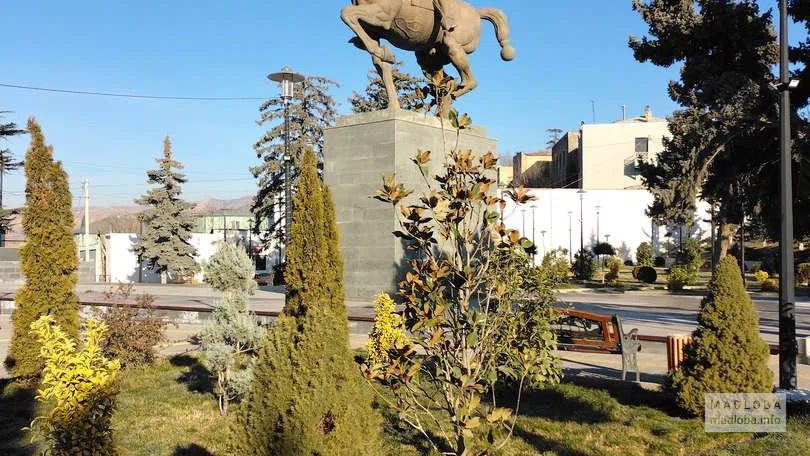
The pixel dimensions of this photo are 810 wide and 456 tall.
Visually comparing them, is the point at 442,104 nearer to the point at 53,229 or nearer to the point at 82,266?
the point at 53,229

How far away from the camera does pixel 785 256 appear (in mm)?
8570

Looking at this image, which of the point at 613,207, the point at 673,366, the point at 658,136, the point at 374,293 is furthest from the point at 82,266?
the point at 658,136

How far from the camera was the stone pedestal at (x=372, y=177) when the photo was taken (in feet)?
44.2

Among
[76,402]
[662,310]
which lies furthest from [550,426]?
[662,310]

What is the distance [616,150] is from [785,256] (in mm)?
53569

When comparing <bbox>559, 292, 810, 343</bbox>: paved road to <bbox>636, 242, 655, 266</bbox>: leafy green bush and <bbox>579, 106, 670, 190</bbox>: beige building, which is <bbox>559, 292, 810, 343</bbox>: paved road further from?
<bbox>579, 106, 670, 190</bbox>: beige building

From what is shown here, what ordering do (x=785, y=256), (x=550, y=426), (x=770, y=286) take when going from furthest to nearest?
(x=770, y=286)
(x=785, y=256)
(x=550, y=426)

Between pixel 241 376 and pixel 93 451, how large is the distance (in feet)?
11.4

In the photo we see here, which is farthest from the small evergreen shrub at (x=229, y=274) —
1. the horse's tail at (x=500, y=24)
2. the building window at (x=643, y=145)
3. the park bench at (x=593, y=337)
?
the building window at (x=643, y=145)

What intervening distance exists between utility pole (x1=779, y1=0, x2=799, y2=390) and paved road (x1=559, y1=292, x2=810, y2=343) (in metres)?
3.95

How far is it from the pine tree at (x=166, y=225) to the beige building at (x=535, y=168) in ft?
157

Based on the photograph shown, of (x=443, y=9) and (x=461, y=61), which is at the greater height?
(x=443, y=9)

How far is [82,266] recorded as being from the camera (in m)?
37.9

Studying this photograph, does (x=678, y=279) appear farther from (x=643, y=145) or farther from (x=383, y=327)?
(x=643, y=145)
